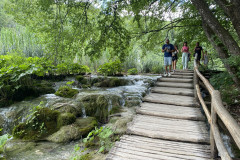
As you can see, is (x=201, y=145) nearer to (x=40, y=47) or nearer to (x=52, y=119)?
(x=52, y=119)

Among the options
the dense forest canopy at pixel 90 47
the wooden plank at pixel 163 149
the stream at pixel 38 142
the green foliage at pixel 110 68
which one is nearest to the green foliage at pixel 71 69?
the dense forest canopy at pixel 90 47

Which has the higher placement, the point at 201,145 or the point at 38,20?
the point at 38,20

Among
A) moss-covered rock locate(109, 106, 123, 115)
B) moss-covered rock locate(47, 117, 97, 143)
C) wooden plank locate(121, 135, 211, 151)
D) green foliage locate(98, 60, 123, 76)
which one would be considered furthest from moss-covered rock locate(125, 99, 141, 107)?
green foliage locate(98, 60, 123, 76)

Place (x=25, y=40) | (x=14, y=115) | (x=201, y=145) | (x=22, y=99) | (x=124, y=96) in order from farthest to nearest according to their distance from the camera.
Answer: (x=25, y=40) → (x=124, y=96) → (x=22, y=99) → (x=14, y=115) → (x=201, y=145)

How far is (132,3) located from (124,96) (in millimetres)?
4393

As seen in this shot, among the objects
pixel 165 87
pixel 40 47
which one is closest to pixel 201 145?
pixel 165 87

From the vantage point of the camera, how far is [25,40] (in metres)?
9.34

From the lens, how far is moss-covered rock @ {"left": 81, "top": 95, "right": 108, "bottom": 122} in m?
5.77

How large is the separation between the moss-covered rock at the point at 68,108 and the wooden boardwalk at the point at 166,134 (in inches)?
98.2

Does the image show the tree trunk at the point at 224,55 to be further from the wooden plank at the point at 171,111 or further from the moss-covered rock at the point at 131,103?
the moss-covered rock at the point at 131,103

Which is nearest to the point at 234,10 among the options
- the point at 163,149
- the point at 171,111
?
the point at 171,111

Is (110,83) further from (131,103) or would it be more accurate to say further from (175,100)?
(175,100)

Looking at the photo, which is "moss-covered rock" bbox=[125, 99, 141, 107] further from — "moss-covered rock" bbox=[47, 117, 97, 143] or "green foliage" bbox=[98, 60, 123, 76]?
"green foliage" bbox=[98, 60, 123, 76]

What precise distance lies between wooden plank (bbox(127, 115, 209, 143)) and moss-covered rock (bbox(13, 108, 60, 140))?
274cm
